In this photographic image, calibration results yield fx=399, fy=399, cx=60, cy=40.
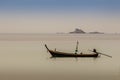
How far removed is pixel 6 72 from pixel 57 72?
8.74 ft

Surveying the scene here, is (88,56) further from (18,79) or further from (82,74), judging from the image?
(18,79)

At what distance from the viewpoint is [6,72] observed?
2067 centimetres

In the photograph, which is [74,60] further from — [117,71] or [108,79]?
[108,79]

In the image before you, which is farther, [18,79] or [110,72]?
[110,72]

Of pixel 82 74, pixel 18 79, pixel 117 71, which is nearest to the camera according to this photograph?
pixel 18 79

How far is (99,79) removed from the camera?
18.5m

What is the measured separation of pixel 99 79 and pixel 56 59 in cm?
1073

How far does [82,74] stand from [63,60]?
8.41 meters

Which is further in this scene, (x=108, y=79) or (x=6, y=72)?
(x=6, y=72)

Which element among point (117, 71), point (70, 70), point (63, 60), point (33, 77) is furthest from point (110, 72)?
point (63, 60)

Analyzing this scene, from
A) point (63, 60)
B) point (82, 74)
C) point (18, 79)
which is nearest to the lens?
point (18, 79)

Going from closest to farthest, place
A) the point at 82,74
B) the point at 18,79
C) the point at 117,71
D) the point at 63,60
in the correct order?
the point at 18,79, the point at 82,74, the point at 117,71, the point at 63,60

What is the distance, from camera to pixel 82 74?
66.4ft

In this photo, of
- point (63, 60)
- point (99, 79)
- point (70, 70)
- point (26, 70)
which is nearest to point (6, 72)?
point (26, 70)
